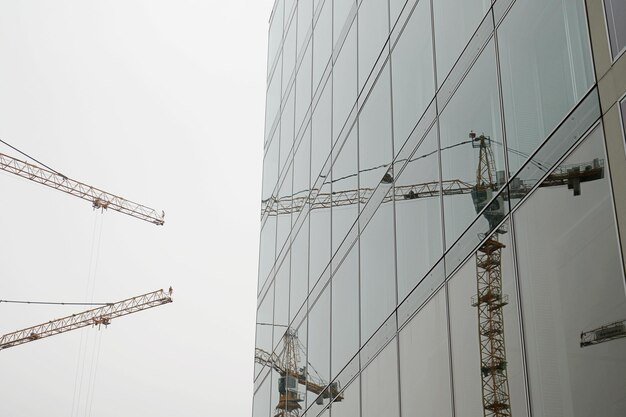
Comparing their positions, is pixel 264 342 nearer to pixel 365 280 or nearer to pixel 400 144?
pixel 365 280

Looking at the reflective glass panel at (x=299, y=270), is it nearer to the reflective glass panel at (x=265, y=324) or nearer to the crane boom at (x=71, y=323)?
the reflective glass panel at (x=265, y=324)

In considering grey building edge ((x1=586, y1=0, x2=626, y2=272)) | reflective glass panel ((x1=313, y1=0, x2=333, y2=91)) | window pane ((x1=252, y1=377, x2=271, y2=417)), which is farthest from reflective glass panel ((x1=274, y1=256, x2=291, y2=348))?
grey building edge ((x1=586, y1=0, x2=626, y2=272))

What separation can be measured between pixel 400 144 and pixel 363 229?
2.95 meters

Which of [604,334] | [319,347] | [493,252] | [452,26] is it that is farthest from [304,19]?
[604,334]

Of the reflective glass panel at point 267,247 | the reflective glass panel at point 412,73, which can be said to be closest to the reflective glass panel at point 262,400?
the reflective glass panel at point 267,247

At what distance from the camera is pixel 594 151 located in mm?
9469

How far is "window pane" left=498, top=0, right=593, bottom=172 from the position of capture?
32.8 ft

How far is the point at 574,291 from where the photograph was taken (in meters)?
9.43

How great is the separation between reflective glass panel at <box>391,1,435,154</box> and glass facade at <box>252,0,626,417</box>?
2.5 inches

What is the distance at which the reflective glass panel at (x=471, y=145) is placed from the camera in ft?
39.7

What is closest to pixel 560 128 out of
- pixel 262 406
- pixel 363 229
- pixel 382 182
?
pixel 382 182

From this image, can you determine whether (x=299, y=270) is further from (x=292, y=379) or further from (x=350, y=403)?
(x=350, y=403)

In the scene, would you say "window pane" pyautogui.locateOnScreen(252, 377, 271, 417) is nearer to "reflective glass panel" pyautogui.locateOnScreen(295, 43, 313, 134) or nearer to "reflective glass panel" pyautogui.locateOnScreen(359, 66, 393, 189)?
"reflective glass panel" pyautogui.locateOnScreen(295, 43, 313, 134)

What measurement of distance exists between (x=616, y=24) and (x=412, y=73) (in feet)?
24.8
